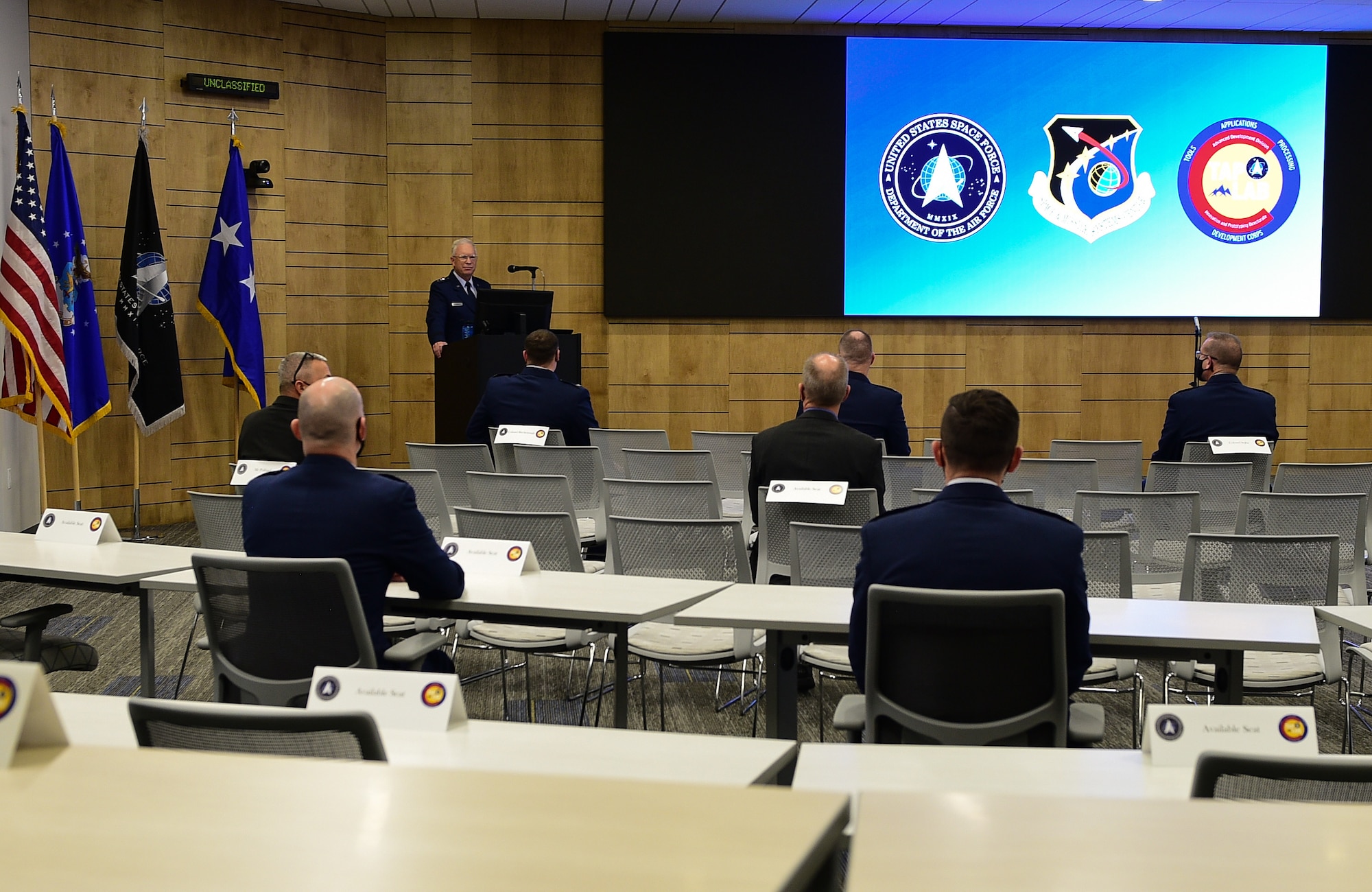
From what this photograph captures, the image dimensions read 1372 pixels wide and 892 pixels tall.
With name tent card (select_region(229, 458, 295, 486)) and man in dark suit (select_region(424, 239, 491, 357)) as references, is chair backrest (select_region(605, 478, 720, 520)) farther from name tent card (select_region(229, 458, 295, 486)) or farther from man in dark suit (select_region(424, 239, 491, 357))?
man in dark suit (select_region(424, 239, 491, 357))

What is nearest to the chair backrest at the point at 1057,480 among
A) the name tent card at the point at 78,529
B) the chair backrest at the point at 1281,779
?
the name tent card at the point at 78,529

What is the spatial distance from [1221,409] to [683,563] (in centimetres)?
416

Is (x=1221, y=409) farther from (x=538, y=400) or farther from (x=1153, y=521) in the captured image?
(x=538, y=400)

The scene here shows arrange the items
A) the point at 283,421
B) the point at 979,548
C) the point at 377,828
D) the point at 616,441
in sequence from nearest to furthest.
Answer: the point at 377,828, the point at 979,548, the point at 283,421, the point at 616,441

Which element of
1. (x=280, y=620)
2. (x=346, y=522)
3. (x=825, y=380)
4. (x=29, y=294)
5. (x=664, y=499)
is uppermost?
(x=29, y=294)

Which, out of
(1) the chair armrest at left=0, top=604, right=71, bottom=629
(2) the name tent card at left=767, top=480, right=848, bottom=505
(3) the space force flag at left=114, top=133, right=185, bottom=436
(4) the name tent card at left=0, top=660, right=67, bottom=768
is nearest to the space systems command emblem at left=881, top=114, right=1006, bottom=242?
(3) the space force flag at left=114, top=133, right=185, bottom=436

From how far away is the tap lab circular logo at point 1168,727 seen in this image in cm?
192

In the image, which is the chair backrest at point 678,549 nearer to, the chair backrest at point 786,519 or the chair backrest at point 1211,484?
the chair backrest at point 786,519

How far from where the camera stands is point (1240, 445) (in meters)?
6.34

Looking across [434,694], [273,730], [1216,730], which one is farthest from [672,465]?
[273,730]

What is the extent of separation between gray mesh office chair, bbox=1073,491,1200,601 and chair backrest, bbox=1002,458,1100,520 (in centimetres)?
64

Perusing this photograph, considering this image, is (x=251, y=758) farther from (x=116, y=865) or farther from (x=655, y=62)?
(x=655, y=62)

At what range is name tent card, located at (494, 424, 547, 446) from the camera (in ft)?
20.3

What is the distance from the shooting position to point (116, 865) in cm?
105
